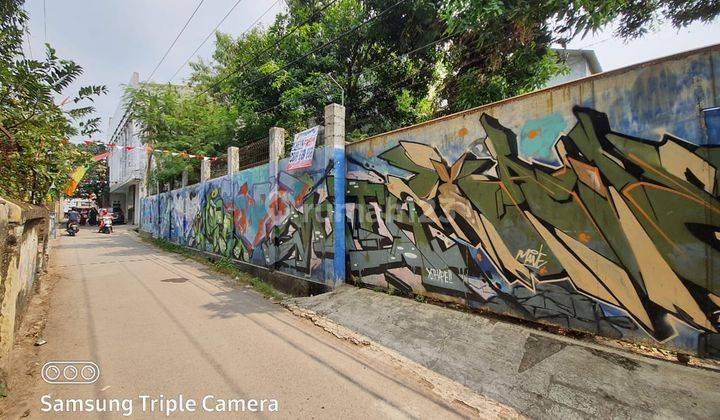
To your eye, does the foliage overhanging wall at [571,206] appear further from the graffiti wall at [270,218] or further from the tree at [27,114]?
the tree at [27,114]

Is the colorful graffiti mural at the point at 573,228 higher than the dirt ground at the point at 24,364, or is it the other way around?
the colorful graffiti mural at the point at 573,228

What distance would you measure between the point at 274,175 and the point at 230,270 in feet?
9.96

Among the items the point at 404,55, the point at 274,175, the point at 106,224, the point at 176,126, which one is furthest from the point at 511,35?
the point at 106,224

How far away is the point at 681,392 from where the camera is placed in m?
2.71

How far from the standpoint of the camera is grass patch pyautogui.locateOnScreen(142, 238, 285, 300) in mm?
7332

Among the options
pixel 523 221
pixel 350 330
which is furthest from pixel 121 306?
pixel 523 221

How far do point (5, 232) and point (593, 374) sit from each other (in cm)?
517

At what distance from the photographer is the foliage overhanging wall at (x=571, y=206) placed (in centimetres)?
308

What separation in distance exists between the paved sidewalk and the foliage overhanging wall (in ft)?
1.14

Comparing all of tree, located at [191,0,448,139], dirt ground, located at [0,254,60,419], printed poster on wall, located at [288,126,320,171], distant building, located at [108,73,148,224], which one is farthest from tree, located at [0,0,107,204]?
distant building, located at [108,73,148,224]

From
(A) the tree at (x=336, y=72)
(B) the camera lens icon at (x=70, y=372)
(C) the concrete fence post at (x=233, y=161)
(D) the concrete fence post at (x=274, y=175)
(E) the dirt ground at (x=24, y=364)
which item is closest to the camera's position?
(E) the dirt ground at (x=24, y=364)

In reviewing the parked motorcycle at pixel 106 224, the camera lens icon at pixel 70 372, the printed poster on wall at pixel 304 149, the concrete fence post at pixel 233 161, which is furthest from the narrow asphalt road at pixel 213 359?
the parked motorcycle at pixel 106 224

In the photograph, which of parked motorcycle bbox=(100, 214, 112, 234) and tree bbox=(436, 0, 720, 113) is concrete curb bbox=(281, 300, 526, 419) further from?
parked motorcycle bbox=(100, 214, 112, 234)

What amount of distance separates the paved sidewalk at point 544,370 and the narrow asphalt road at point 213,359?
50cm
